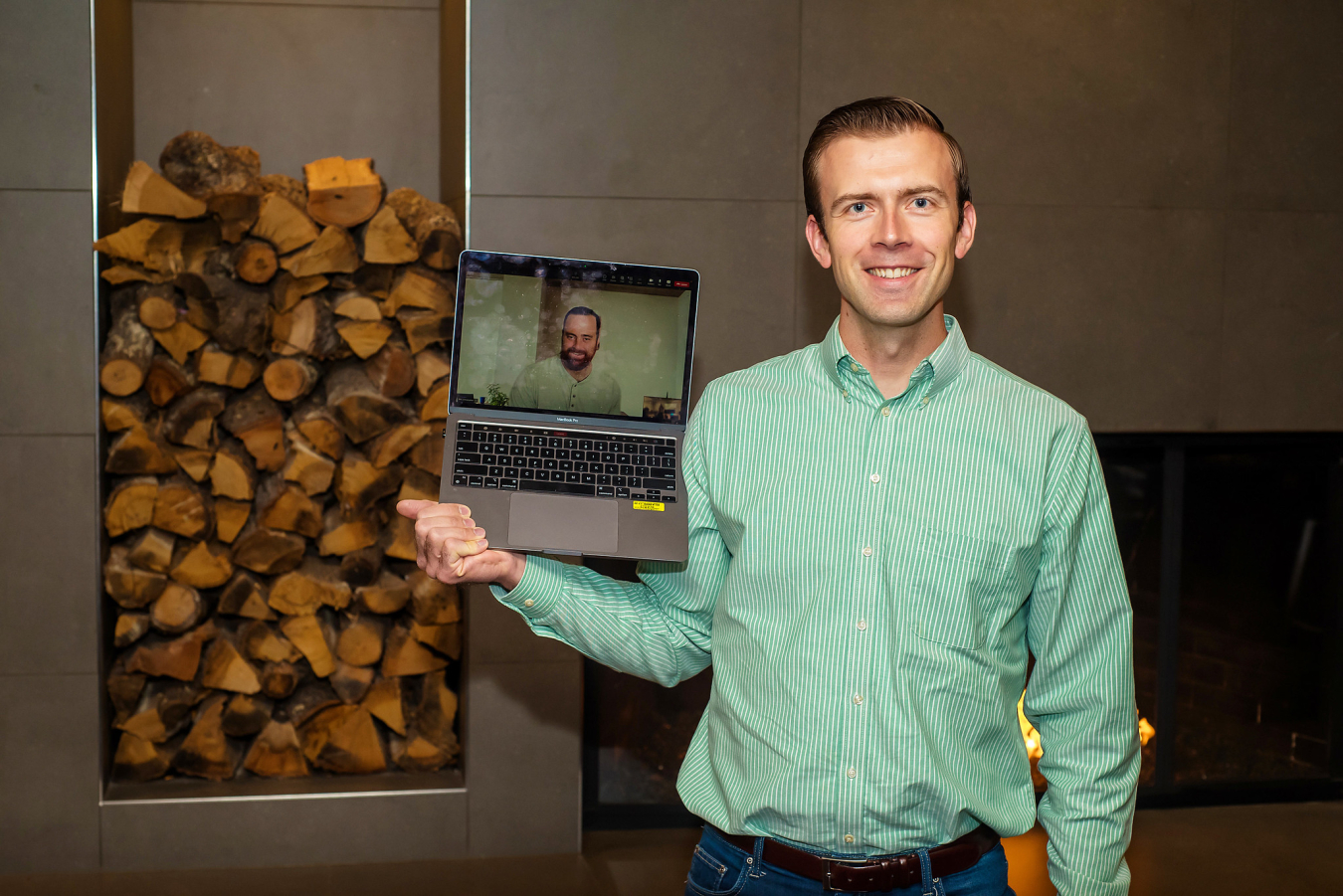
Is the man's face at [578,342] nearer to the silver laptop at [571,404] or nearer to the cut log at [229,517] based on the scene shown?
the silver laptop at [571,404]

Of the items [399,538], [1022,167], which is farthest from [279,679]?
[1022,167]

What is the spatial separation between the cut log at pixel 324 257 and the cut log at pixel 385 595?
29.4 inches

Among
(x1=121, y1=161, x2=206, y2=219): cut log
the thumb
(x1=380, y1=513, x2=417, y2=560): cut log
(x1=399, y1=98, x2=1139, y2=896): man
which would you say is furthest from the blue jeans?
(x1=121, y1=161, x2=206, y2=219): cut log

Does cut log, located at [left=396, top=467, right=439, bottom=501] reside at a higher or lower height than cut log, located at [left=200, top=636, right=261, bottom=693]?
higher

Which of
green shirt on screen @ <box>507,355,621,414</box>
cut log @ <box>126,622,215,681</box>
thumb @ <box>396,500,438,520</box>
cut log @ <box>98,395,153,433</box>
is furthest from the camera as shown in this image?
cut log @ <box>126,622,215,681</box>

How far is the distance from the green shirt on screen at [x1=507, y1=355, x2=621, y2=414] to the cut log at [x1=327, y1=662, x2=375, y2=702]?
1428 millimetres

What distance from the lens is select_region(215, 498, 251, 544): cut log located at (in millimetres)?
2471

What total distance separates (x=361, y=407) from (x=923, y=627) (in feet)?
5.45

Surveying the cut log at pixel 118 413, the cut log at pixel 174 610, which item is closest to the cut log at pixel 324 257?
the cut log at pixel 118 413

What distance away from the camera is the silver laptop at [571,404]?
1261mm

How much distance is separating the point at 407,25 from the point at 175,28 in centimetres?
57

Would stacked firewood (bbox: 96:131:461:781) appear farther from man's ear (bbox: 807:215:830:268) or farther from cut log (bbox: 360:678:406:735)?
man's ear (bbox: 807:215:830:268)

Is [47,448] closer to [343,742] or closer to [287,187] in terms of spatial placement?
[287,187]

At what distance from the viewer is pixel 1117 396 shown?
8.29 feet
